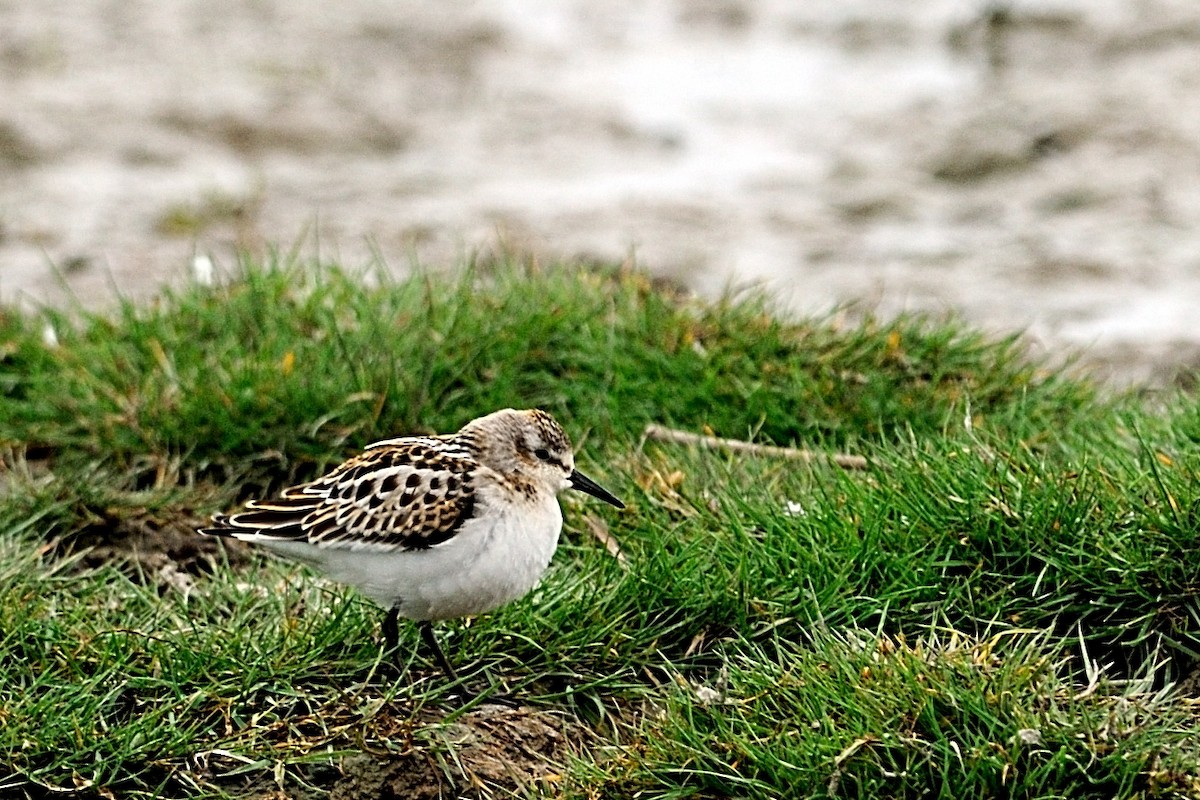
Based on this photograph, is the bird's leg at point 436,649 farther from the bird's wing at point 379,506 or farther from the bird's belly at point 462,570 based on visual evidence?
the bird's wing at point 379,506

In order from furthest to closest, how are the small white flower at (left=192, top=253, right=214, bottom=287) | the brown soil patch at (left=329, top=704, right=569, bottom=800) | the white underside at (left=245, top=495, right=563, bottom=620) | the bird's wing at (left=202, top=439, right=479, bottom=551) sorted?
the small white flower at (left=192, top=253, right=214, bottom=287)
the bird's wing at (left=202, top=439, right=479, bottom=551)
the white underside at (left=245, top=495, right=563, bottom=620)
the brown soil patch at (left=329, top=704, right=569, bottom=800)

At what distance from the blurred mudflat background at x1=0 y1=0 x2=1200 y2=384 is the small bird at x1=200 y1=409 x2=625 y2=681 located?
285 centimetres

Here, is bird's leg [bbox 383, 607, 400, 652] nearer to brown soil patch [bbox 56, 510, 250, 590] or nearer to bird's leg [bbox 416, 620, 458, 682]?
bird's leg [bbox 416, 620, 458, 682]

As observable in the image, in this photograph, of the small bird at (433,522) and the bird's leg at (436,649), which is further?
the bird's leg at (436,649)

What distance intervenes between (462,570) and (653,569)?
800 millimetres

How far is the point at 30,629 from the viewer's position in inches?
213

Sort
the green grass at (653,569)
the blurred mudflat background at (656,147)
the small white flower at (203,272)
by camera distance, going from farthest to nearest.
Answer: the blurred mudflat background at (656,147)
the small white flower at (203,272)
the green grass at (653,569)

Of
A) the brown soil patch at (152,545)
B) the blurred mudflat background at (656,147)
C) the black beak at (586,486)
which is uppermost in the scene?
the black beak at (586,486)

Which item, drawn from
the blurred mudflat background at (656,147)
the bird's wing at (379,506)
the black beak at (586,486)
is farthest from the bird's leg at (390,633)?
the blurred mudflat background at (656,147)

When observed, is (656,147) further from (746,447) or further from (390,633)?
(390,633)

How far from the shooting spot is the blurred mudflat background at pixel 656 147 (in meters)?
9.56

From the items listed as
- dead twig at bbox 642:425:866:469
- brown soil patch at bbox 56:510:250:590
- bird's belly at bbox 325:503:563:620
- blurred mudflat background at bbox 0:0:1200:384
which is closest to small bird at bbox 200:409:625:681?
bird's belly at bbox 325:503:563:620

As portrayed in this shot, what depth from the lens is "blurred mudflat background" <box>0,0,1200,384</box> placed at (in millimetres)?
9562


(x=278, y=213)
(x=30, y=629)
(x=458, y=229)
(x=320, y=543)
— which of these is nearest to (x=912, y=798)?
(x=320, y=543)
